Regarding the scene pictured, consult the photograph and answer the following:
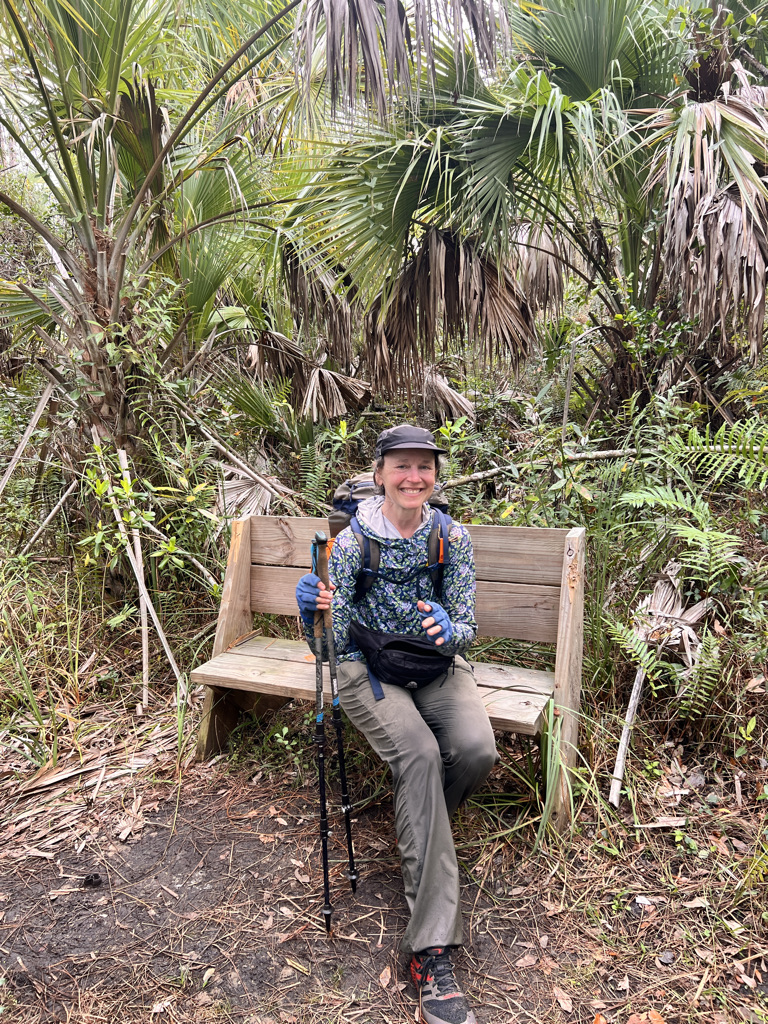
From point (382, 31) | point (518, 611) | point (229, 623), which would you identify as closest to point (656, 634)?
point (518, 611)

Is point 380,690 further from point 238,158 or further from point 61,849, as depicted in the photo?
point 238,158

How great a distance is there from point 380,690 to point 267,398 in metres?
3.05

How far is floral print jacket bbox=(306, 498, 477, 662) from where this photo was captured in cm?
254

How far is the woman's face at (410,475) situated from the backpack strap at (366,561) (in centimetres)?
19

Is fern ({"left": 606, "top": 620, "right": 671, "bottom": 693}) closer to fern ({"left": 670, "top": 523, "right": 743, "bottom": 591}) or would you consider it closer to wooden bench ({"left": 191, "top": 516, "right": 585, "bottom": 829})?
wooden bench ({"left": 191, "top": 516, "right": 585, "bottom": 829})

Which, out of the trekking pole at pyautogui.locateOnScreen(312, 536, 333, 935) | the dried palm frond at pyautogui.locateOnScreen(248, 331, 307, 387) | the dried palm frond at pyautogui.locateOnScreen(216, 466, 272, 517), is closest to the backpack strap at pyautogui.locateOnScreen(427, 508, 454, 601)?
the trekking pole at pyautogui.locateOnScreen(312, 536, 333, 935)

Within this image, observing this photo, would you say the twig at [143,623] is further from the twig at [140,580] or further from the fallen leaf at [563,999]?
the fallen leaf at [563,999]

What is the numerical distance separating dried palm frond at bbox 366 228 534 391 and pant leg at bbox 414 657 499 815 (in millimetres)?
2588

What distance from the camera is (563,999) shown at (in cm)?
200

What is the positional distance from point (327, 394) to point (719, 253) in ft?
9.61

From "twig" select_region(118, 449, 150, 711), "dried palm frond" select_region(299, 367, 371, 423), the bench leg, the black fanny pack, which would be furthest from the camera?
"dried palm frond" select_region(299, 367, 371, 423)

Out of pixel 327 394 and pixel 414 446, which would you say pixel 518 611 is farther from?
pixel 327 394

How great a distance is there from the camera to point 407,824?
2.16 metres

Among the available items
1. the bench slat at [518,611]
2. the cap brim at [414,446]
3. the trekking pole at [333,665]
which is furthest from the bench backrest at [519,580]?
the trekking pole at [333,665]
